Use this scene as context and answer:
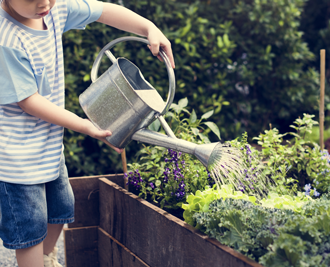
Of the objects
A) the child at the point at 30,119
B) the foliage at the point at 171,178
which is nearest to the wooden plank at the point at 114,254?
the foliage at the point at 171,178

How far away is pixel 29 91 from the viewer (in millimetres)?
1167

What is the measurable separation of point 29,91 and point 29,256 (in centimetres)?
62

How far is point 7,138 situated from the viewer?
1.23 m

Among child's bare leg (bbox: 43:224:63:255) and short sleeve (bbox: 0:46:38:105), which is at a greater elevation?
short sleeve (bbox: 0:46:38:105)

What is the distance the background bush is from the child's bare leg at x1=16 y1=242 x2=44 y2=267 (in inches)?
50.1

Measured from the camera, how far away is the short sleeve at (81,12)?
142 cm

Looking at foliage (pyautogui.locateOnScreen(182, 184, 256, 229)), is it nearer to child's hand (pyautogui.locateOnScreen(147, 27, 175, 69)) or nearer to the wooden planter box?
the wooden planter box

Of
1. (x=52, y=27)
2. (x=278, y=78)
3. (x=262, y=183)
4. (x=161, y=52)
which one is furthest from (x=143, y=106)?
(x=278, y=78)

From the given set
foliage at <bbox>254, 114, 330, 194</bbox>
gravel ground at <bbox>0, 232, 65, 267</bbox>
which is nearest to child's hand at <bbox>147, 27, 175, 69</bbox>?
foliage at <bbox>254, 114, 330, 194</bbox>

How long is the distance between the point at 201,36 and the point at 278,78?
3.06 ft

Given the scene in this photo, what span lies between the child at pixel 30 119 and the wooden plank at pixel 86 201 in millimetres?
406

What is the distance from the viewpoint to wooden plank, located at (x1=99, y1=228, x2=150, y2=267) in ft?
4.76

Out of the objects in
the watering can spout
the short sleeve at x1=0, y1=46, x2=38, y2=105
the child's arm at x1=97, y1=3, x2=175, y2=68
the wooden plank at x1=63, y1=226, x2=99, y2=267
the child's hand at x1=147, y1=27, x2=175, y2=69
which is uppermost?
the child's arm at x1=97, y1=3, x2=175, y2=68

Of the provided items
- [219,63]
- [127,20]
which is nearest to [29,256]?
[127,20]
